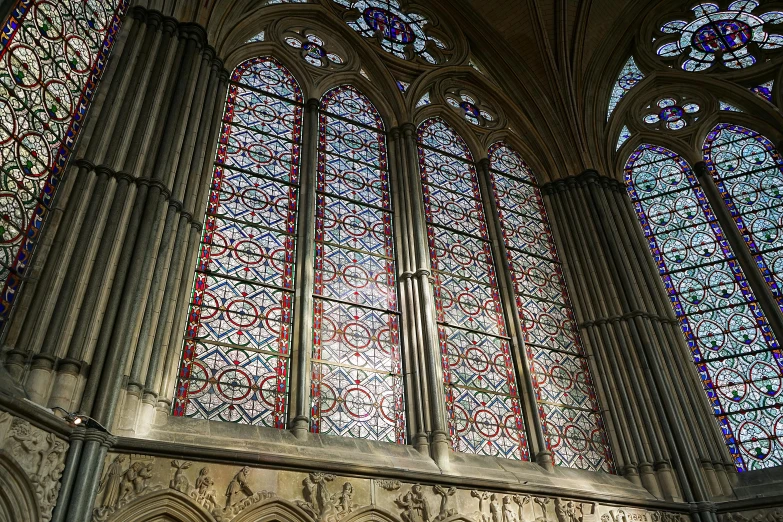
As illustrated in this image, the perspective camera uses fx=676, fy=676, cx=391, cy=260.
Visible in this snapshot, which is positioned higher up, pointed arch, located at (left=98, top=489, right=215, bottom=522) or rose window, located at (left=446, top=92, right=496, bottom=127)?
rose window, located at (left=446, top=92, right=496, bottom=127)

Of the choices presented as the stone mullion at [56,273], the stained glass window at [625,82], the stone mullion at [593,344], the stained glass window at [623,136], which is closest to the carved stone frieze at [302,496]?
the stone mullion at [56,273]

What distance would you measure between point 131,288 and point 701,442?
24.5 feet

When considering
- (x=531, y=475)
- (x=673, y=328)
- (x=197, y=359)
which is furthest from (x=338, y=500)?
(x=673, y=328)

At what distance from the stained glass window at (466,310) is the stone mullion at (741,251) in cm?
419

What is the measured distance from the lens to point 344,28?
11.7m

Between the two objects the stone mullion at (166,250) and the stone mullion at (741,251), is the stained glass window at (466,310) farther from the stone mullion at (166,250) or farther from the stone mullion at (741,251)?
the stone mullion at (741,251)

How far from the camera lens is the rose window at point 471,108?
1220cm

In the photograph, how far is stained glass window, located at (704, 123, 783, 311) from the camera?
11.0m

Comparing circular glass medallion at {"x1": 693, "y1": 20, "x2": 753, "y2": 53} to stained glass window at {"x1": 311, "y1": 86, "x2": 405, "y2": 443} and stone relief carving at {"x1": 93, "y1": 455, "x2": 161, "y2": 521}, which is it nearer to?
stained glass window at {"x1": 311, "y1": 86, "x2": 405, "y2": 443}

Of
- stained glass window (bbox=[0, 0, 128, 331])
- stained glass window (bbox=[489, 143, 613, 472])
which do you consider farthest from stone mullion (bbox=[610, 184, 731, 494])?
stained glass window (bbox=[0, 0, 128, 331])

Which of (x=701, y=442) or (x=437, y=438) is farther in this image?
(x=701, y=442)

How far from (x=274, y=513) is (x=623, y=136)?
995 centimetres

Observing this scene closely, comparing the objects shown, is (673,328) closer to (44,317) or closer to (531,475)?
(531,475)

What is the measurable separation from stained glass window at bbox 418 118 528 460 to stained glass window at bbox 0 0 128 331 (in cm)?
478
